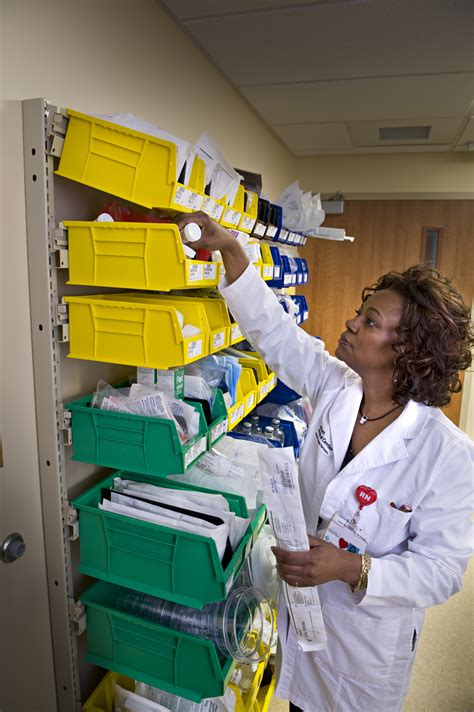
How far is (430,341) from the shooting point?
1.22 metres

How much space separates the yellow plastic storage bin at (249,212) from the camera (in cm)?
164

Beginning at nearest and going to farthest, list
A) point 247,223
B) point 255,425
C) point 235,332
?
point 235,332
point 247,223
point 255,425

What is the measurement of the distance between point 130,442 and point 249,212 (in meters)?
1.01

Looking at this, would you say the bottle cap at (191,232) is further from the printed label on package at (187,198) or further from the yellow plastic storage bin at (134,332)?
the yellow plastic storage bin at (134,332)

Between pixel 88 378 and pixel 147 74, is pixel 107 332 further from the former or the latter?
pixel 147 74

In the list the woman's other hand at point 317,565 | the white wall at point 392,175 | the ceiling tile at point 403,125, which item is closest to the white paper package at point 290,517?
the woman's other hand at point 317,565

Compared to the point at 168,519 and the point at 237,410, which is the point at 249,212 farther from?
the point at 168,519

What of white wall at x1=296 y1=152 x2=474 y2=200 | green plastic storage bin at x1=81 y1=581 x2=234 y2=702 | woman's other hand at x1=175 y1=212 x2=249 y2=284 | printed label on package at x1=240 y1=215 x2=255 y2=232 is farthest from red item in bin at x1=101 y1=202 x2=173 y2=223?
white wall at x1=296 y1=152 x2=474 y2=200

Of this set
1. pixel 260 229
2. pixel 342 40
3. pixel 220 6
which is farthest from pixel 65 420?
pixel 342 40

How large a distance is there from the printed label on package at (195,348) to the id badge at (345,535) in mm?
574

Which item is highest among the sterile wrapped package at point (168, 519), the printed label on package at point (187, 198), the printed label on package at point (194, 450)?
the printed label on package at point (187, 198)

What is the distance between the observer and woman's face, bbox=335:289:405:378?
1285 millimetres

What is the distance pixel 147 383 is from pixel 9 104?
0.72 meters

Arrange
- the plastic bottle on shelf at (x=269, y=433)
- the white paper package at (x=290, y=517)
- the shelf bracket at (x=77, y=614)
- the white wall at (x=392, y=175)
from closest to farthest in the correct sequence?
the white paper package at (x=290, y=517) < the shelf bracket at (x=77, y=614) < the plastic bottle on shelf at (x=269, y=433) < the white wall at (x=392, y=175)
